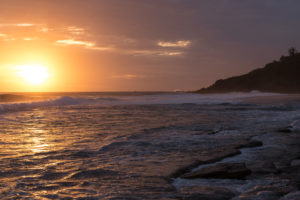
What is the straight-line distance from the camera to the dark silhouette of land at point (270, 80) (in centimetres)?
7488

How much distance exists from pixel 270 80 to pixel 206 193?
7962 cm

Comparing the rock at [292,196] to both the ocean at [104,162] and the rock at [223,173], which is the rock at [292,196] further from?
the rock at [223,173]

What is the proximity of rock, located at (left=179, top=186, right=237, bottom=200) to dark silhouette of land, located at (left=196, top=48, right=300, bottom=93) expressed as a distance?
73.8 metres

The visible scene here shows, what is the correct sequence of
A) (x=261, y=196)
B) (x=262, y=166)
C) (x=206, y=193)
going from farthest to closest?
1. (x=262, y=166)
2. (x=206, y=193)
3. (x=261, y=196)

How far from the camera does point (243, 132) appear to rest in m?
10.3

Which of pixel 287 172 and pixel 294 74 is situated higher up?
pixel 294 74

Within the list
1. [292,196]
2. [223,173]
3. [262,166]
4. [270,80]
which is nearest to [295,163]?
[262,166]

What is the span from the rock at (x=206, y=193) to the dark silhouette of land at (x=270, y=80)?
7385 cm

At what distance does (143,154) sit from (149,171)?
1.41m

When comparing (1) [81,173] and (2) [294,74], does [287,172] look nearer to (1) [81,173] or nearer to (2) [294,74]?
(1) [81,173]

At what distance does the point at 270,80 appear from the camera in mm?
78062

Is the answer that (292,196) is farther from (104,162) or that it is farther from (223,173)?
(104,162)

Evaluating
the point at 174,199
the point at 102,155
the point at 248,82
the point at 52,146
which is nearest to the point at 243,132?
the point at 102,155

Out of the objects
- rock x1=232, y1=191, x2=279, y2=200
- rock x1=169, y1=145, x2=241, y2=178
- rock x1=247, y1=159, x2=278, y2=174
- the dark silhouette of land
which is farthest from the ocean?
the dark silhouette of land
